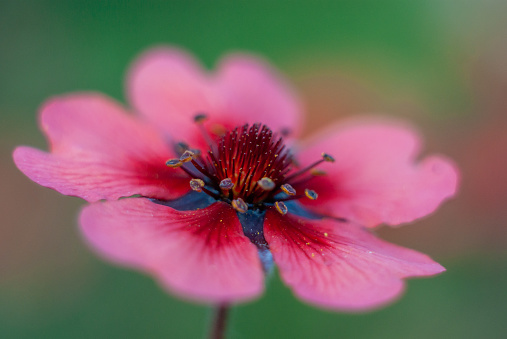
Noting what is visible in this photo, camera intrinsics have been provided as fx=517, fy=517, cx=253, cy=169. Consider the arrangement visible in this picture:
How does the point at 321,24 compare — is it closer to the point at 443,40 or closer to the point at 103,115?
the point at 443,40

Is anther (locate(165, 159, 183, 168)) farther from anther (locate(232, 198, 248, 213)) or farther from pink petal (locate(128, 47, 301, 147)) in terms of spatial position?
pink petal (locate(128, 47, 301, 147))

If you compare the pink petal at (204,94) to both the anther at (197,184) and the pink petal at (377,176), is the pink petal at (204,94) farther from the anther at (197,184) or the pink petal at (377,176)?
the anther at (197,184)

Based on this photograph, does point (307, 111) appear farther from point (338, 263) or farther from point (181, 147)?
point (338, 263)

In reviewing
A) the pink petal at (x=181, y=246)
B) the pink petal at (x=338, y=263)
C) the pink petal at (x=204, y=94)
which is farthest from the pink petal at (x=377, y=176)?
the pink petal at (x=181, y=246)

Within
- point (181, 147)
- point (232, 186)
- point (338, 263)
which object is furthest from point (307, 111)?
point (338, 263)

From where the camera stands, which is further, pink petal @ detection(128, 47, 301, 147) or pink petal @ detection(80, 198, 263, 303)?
pink petal @ detection(128, 47, 301, 147)

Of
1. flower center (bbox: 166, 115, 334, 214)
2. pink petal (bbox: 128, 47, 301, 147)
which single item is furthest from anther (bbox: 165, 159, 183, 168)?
pink petal (bbox: 128, 47, 301, 147)
